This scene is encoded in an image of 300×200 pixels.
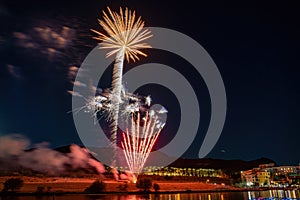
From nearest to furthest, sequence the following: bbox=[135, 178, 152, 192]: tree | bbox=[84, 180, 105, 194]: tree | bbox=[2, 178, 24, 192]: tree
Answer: bbox=[2, 178, 24, 192]: tree < bbox=[84, 180, 105, 194]: tree < bbox=[135, 178, 152, 192]: tree

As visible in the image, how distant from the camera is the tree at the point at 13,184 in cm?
5506

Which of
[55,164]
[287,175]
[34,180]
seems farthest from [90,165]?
[287,175]

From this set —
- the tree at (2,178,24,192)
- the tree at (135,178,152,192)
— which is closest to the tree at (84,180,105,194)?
the tree at (135,178,152,192)

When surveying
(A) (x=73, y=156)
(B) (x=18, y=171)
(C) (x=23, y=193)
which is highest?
(A) (x=73, y=156)

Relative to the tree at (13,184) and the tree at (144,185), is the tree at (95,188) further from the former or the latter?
the tree at (13,184)

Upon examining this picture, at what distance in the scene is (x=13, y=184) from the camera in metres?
55.2

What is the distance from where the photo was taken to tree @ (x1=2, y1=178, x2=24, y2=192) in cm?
5506

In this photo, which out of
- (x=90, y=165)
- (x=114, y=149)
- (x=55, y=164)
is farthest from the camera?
(x=90, y=165)

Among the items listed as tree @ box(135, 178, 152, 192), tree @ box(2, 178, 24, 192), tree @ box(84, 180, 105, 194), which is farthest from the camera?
tree @ box(135, 178, 152, 192)

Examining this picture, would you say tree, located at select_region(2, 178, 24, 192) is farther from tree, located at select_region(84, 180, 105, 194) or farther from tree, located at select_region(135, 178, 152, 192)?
→ tree, located at select_region(135, 178, 152, 192)

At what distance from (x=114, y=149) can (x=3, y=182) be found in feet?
111

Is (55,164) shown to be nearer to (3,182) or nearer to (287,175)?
(3,182)

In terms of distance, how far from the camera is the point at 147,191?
6266 centimetres

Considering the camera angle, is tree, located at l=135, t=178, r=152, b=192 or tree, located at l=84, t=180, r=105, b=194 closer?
tree, located at l=84, t=180, r=105, b=194
